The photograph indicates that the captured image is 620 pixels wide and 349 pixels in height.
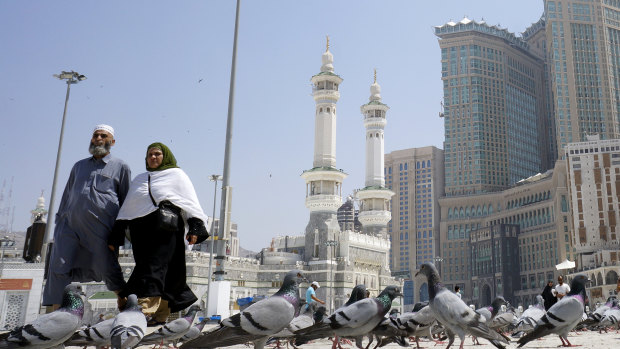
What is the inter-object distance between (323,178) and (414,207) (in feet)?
260

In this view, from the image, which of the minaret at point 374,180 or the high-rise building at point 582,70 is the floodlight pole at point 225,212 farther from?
the high-rise building at point 582,70

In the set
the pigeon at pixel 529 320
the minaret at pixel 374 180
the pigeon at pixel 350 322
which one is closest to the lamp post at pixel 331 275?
the minaret at pixel 374 180

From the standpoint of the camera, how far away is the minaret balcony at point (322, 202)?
2434 inches

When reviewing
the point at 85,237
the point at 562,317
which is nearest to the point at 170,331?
the point at 85,237

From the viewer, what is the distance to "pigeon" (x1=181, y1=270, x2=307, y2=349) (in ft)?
22.8

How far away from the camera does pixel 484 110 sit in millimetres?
129875

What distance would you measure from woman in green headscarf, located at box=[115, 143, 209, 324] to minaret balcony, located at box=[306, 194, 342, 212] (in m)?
54.9

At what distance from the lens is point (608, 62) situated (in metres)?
115

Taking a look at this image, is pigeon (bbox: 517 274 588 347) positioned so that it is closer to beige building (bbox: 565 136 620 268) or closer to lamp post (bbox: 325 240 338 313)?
lamp post (bbox: 325 240 338 313)

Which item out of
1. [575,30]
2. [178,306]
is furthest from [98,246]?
[575,30]

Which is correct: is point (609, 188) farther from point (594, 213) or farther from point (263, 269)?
point (263, 269)

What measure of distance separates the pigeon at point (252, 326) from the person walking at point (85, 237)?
131cm

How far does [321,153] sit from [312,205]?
20.8ft

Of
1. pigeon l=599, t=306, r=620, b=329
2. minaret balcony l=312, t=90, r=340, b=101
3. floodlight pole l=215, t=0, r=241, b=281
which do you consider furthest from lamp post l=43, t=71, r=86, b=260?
minaret balcony l=312, t=90, r=340, b=101
